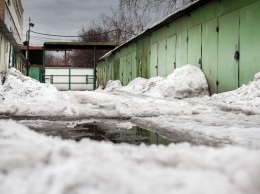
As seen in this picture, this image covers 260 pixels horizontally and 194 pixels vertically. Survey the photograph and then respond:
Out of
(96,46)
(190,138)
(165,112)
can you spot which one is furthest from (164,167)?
(96,46)

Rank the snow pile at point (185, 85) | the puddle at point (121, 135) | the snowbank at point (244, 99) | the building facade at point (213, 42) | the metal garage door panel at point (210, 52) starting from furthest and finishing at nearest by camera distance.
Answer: the snow pile at point (185, 85), the metal garage door panel at point (210, 52), the building facade at point (213, 42), the snowbank at point (244, 99), the puddle at point (121, 135)

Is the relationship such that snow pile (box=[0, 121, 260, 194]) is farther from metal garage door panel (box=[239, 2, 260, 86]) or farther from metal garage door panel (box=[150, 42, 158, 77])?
metal garage door panel (box=[150, 42, 158, 77])

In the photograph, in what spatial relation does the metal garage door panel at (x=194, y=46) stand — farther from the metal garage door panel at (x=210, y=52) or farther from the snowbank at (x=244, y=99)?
the snowbank at (x=244, y=99)

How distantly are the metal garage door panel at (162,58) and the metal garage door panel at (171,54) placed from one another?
35cm

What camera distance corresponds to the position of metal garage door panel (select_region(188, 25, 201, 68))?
31.4ft

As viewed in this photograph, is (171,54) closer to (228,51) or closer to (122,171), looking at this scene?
(228,51)

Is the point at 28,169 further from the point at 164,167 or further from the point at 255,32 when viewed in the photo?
the point at 255,32

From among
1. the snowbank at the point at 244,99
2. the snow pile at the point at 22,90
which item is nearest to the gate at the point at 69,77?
the snow pile at the point at 22,90

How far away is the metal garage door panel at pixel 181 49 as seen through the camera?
34.6 ft

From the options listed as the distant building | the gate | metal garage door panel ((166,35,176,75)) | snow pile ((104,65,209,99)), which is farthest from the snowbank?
the gate

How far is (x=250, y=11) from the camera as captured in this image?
700cm

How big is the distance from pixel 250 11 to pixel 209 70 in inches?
89.9

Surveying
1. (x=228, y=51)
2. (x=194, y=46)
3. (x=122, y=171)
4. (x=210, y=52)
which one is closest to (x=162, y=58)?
(x=194, y=46)

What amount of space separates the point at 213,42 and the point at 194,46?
1.25 meters
